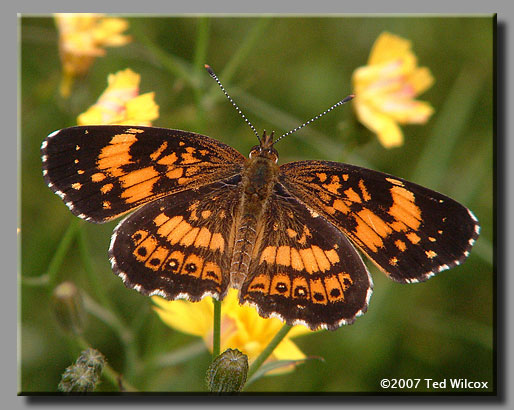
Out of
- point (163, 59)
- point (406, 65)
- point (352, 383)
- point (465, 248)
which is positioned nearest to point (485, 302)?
point (352, 383)

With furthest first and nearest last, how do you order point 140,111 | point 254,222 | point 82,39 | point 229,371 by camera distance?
point 82,39, point 140,111, point 254,222, point 229,371

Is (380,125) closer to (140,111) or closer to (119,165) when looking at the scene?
(140,111)

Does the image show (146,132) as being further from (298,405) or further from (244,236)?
(298,405)

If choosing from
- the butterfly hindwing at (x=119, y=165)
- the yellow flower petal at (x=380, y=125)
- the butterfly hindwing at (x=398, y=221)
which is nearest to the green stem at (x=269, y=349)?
the butterfly hindwing at (x=398, y=221)

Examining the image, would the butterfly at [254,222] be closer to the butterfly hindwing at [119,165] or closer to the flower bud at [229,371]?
the butterfly hindwing at [119,165]

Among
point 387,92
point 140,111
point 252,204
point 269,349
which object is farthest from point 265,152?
point 387,92

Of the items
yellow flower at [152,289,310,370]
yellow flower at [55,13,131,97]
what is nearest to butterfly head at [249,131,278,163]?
yellow flower at [152,289,310,370]
